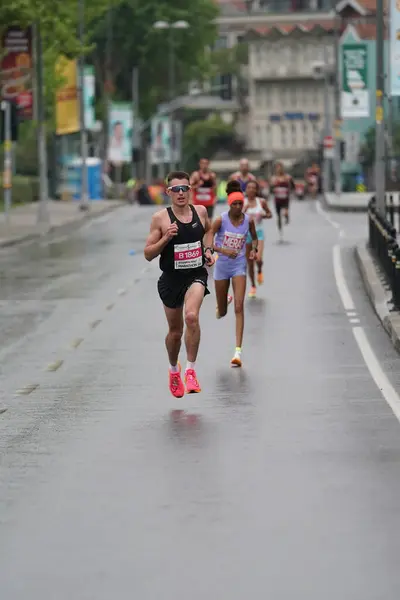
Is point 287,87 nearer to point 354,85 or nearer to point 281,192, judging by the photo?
point 354,85

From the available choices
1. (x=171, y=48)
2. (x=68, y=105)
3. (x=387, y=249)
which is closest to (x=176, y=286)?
(x=387, y=249)

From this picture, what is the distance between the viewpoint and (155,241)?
15.8 metres

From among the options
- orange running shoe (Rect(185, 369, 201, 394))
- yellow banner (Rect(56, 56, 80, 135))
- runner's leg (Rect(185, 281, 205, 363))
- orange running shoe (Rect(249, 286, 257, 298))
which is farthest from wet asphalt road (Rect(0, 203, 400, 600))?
yellow banner (Rect(56, 56, 80, 135))

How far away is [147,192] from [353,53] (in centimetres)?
2184

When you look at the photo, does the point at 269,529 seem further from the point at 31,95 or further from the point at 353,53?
the point at 353,53

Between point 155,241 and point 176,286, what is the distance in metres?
0.53

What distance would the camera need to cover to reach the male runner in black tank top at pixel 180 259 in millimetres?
15773

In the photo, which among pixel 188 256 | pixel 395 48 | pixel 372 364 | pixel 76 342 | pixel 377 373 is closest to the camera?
pixel 188 256

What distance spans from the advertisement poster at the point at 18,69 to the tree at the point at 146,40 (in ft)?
166

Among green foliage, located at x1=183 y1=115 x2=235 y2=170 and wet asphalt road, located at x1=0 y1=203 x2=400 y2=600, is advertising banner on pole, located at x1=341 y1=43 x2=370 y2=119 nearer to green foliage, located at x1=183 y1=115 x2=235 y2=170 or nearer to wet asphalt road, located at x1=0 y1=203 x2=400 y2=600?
wet asphalt road, located at x1=0 y1=203 x2=400 y2=600

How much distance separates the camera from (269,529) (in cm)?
1002

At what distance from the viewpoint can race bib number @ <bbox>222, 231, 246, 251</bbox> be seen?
19984mm

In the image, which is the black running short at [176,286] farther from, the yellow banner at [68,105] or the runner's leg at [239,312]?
the yellow banner at [68,105]

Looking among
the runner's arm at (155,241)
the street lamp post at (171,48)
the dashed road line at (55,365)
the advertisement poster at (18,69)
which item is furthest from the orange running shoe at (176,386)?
the street lamp post at (171,48)
